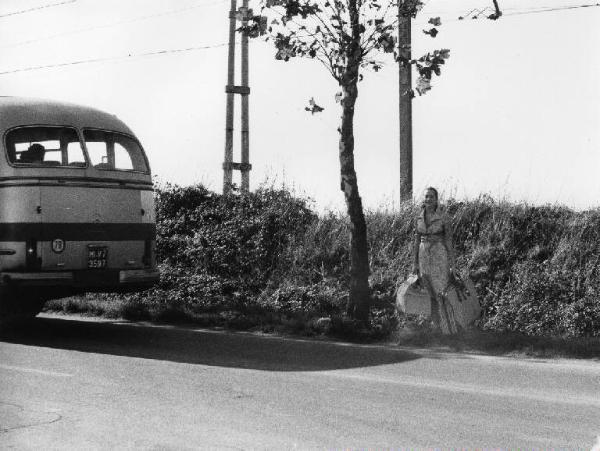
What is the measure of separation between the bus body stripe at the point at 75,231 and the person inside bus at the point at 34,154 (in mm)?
900

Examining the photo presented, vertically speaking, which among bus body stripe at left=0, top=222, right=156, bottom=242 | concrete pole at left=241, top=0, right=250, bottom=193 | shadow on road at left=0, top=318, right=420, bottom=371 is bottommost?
shadow on road at left=0, top=318, right=420, bottom=371

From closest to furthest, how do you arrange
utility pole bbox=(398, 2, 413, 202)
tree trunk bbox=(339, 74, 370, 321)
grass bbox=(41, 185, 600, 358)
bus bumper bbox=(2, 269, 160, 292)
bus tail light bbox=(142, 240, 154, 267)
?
bus bumper bbox=(2, 269, 160, 292) < grass bbox=(41, 185, 600, 358) < tree trunk bbox=(339, 74, 370, 321) < bus tail light bbox=(142, 240, 154, 267) < utility pole bbox=(398, 2, 413, 202)

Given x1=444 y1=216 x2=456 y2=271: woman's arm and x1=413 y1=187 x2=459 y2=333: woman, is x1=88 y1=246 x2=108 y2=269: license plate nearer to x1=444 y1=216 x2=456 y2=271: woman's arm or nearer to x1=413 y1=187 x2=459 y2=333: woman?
x1=413 y1=187 x2=459 y2=333: woman

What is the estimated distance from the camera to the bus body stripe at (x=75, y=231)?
12.9 metres

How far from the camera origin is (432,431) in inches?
280

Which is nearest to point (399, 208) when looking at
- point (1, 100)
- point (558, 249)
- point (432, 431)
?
point (558, 249)

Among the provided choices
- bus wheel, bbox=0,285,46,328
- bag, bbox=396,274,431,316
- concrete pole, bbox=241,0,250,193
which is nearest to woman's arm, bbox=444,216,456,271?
bag, bbox=396,274,431,316

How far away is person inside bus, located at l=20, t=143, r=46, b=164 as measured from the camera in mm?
13117

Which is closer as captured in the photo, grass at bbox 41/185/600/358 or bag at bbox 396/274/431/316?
bag at bbox 396/274/431/316

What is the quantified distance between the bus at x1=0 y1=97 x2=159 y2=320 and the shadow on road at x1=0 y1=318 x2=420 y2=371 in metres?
0.69

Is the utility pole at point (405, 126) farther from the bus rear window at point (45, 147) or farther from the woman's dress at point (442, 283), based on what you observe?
the bus rear window at point (45, 147)

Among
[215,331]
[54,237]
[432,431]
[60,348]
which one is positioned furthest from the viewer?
[215,331]

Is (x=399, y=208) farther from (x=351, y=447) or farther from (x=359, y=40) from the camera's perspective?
(x=351, y=447)

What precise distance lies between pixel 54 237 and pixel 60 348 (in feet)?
5.78
